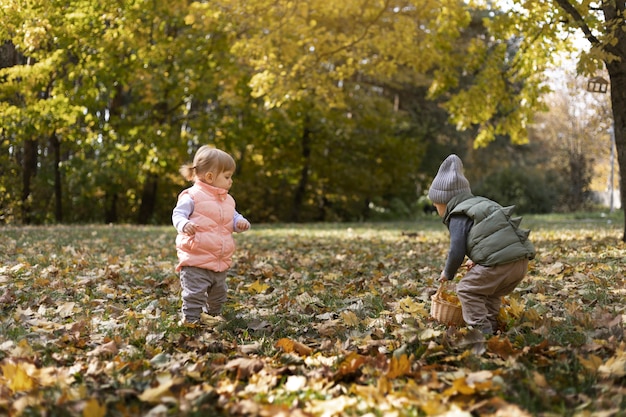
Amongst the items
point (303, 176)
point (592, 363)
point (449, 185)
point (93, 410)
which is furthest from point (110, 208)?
point (592, 363)

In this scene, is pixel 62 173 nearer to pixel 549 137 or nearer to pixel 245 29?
pixel 245 29

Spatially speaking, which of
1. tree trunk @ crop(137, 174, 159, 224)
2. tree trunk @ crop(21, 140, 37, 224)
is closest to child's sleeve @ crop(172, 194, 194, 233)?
tree trunk @ crop(21, 140, 37, 224)

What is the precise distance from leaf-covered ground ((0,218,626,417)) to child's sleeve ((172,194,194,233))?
71cm

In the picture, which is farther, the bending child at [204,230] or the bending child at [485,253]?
the bending child at [204,230]

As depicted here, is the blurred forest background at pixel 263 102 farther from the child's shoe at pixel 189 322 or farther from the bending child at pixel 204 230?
the child's shoe at pixel 189 322

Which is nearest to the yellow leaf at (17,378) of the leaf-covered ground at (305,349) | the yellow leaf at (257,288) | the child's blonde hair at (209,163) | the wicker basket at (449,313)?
the leaf-covered ground at (305,349)

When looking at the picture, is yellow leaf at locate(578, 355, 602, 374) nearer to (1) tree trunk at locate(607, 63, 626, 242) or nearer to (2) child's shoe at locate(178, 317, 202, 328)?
(2) child's shoe at locate(178, 317, 202, 328)

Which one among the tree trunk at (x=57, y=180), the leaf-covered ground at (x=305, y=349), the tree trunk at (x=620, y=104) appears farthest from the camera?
the tree trunk at (x=57, y=180)

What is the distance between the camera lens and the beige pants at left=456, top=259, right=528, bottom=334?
3.85m

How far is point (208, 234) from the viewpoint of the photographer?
4.41 metres

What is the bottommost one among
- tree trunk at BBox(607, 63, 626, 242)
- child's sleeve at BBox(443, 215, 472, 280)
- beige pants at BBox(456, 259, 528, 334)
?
beige pants at BBox(456, 259, 528, 334)

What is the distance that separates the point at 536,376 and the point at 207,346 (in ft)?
5.97

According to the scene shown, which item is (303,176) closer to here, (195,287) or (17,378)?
(195,287)

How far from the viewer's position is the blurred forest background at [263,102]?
12797mm
